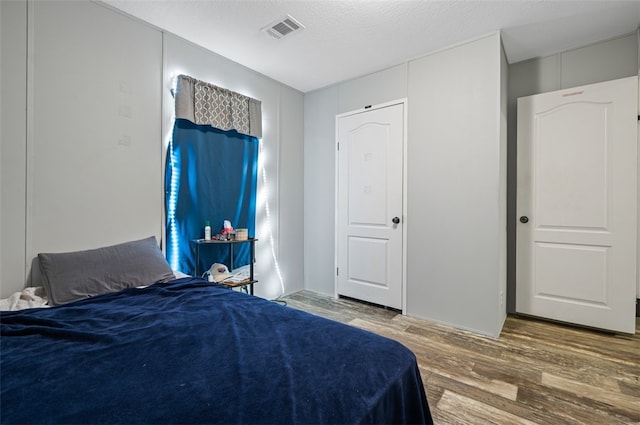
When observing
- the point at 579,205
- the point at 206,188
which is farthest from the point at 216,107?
the point at 579,205

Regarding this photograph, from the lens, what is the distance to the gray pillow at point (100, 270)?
1778 millimetres

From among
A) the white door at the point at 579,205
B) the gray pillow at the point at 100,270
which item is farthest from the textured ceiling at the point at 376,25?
the gray pillow at the point at 100,270

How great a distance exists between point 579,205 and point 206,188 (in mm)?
3565

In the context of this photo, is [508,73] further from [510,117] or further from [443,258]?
[443,258]

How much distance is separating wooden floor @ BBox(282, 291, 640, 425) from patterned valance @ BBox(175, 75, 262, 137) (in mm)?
2360

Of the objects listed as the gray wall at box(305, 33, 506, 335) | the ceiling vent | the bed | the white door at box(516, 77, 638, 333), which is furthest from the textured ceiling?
the bed

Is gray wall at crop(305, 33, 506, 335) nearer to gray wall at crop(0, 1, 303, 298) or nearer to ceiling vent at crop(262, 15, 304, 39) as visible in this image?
ceiling vent at crop(262, 15, 304, 39)

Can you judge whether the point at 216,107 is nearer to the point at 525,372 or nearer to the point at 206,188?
the point at 206,188

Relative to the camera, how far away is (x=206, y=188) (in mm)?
2881

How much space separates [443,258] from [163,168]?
2754 mm

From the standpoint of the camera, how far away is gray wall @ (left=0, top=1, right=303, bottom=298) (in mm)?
1819

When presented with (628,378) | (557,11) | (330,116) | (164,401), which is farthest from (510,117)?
(164,401)

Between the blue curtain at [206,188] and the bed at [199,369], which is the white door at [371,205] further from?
the bed at [199,369]

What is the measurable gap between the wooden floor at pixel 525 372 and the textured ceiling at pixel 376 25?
2706 mm
